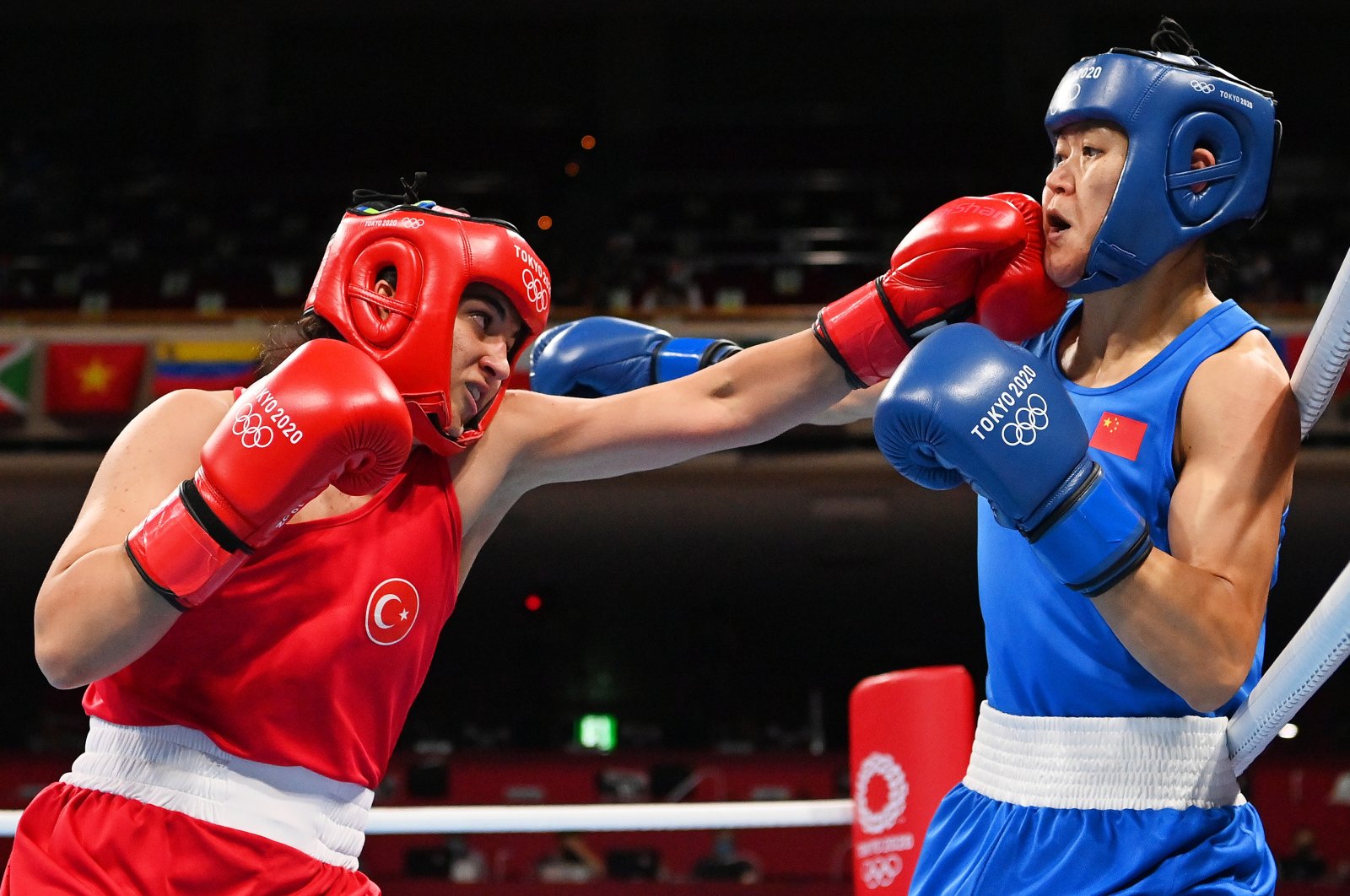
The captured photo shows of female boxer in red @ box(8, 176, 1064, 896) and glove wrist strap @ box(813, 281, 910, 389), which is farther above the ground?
glove wrist strap @ box(813, 281, 910, 389)

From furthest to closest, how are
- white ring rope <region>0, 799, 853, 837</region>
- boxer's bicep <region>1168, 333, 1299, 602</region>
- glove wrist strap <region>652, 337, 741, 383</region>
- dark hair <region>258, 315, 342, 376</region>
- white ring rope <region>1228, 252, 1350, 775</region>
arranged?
white ring rope <region>0, 799, 853, 837</region>
glove wrist strap <region>652, 337, 741, 383</region>
dark hair <region>258, 315, 342, 376</region>
boxer's bicep <region>1168, 333, 1299, 602</region>
white ring rope <region>1228, 252, 1350, 775</region>

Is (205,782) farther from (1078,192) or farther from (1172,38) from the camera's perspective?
(1172,38)

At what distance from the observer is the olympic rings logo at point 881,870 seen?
2.68 metres

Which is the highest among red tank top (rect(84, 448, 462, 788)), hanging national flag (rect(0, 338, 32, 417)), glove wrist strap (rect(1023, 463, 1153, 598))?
glove wrist strap (rect(1023, 463, 1153, 598))

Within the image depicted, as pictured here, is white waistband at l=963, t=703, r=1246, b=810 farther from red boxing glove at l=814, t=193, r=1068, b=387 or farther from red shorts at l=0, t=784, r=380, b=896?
red shorts at l=0, t=784, r=380, b=896

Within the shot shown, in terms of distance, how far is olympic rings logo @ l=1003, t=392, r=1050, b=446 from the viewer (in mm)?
1461

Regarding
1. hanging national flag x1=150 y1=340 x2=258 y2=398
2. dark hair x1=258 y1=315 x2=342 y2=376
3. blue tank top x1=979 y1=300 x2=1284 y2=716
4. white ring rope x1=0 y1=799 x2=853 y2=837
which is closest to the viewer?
blue tank top x1=979 y1=300 x2=1284 y2=716

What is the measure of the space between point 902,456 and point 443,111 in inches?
441

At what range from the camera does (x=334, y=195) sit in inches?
417

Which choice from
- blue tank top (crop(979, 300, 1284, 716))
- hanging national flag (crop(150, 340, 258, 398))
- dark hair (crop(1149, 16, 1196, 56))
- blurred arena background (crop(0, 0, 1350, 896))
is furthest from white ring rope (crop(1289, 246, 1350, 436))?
hanging national flag (crop(150, 340, 258, 398))

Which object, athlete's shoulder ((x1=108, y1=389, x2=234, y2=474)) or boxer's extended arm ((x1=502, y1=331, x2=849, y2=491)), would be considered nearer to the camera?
athlete's shoulder ((x1=108, y1=389, x2=234, y2=474))

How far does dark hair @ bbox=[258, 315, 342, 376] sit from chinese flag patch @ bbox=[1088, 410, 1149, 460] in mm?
1025

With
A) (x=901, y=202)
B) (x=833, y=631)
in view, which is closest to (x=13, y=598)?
(x=833, y=631)

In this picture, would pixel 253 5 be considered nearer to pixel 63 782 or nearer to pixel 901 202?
pixel 901 202
